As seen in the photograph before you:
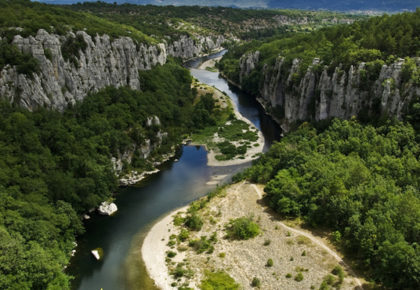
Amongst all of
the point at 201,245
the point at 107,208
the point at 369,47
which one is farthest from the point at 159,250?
the point at 369,47

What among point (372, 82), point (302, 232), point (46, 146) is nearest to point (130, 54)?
point (46, 146)

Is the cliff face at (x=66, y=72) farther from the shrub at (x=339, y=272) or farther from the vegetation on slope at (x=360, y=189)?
the shrub at (x=339, y=272)

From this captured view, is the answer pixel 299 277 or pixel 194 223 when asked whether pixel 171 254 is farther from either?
pixel 299 277

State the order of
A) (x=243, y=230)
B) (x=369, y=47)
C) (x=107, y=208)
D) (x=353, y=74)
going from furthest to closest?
(x=369, y=47) < (x=353, y=74) < (x=107, y=208) < (x=243, y=230)

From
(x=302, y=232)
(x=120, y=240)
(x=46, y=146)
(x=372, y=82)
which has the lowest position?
(x=120, y=240)

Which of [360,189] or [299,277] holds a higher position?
[360,189]

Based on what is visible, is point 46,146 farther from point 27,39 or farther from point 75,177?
point 27,39
